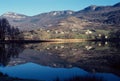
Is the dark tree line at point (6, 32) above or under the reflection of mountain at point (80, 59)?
above

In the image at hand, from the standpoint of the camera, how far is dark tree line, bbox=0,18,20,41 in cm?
15712

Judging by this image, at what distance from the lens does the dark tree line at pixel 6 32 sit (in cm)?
15712

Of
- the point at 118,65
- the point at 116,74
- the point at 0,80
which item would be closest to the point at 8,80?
the point at 0,80

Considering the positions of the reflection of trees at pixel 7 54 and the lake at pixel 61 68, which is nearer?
the lake at pixel 61 68

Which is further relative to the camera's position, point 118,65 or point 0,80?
point 118,65

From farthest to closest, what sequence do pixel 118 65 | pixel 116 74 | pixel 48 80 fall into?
pixel 118 65 → pixel 116 74 → pixel 48 80

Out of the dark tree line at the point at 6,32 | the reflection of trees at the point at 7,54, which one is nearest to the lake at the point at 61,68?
the reflection of trees at the point at 7,54

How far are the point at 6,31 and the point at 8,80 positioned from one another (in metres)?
146

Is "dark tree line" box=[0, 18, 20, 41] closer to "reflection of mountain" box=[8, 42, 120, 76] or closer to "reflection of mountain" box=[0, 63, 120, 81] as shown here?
"reflection of mountain" box=[8, 42, 120, 76]

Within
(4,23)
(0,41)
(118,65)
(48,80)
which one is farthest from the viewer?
(4,23)

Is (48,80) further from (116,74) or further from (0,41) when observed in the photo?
(0,41)

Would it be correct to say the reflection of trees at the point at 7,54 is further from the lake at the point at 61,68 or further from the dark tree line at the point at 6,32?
the dark tree line at the point at 6,32

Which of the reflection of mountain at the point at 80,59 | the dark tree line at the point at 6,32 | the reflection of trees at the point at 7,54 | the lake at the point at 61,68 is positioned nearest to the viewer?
the lake at the point at 61,68

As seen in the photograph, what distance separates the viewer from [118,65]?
5081cm
